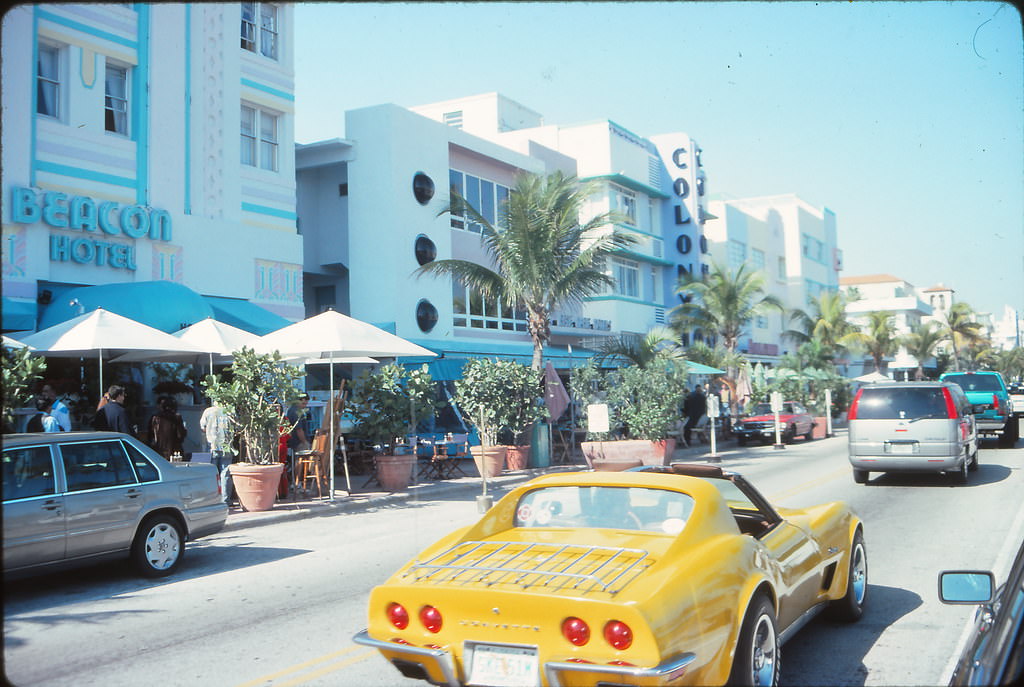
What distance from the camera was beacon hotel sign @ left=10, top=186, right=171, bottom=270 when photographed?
53.5 feet

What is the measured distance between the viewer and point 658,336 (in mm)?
26781

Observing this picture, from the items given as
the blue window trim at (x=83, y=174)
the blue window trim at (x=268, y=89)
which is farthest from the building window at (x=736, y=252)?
the blue window trim at (x=83, y=174)

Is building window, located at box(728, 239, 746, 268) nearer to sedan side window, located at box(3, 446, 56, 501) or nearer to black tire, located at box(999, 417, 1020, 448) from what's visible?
black tire, located at box(999, 417, 1020, 448)

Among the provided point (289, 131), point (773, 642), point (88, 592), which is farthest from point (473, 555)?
point (289, 131)

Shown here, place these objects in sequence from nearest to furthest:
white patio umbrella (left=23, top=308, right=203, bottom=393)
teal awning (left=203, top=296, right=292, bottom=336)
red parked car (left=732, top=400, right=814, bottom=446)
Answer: white patio umbrella (left=23, top=308, right=203, bottom=393) → teal awning (left=203, top=296, right=292, bottom=336) → red parked car (left=732, top=400, right=814, bottom=446)

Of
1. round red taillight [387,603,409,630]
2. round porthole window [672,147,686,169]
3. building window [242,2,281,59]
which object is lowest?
round red taillight [387,603,409,630]

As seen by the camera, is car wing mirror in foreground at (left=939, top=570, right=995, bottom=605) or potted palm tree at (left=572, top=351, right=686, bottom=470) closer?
car wing mirror in foreground at (left=939, top=570, right=995, bottom=605)

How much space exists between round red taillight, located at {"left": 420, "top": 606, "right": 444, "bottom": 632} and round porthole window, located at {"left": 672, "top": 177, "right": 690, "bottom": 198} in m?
41.2

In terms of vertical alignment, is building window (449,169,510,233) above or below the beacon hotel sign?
above

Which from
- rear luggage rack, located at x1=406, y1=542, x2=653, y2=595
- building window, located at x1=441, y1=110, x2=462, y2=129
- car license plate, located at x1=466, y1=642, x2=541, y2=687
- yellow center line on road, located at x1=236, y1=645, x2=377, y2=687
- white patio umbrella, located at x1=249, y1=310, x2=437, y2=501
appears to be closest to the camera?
car license plate, located at x1=466, y1=642, x2=541, y2=687

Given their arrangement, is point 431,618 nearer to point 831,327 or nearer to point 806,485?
point 806,485

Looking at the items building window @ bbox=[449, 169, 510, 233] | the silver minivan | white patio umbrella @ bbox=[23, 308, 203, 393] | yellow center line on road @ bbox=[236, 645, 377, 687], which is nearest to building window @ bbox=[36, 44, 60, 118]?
white patio umbrella @ bbox=[23, 308, 203, 393]

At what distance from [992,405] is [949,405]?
966 centimetres

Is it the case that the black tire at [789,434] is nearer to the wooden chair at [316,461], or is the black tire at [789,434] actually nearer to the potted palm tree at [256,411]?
the wooden chair at [316,461]
